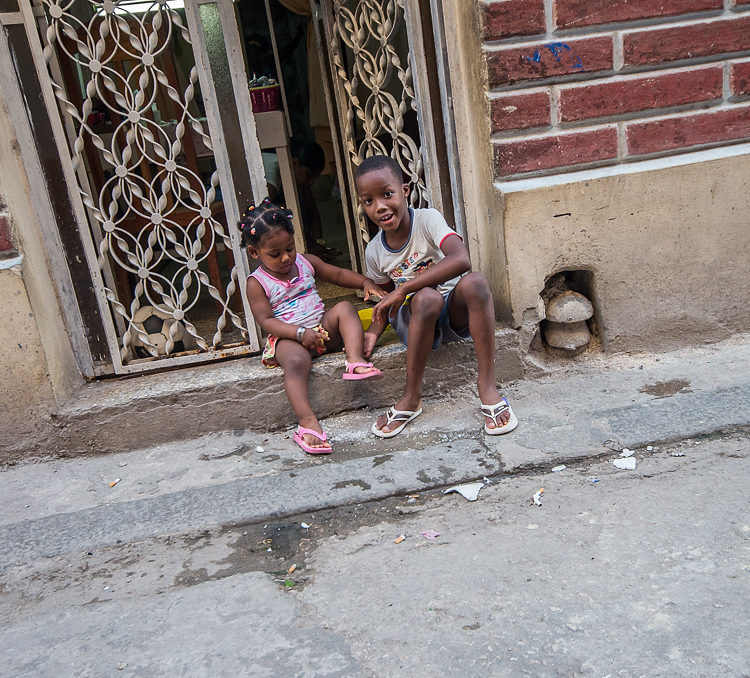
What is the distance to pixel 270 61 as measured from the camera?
7.04 meters

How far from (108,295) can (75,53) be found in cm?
112

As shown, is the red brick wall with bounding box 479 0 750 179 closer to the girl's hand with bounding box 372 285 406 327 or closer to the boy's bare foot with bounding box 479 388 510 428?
the girl's hand with bounding box 372 285 406 327

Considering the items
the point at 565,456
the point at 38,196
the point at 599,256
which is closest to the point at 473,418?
the point at 565,456

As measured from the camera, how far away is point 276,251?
306cm

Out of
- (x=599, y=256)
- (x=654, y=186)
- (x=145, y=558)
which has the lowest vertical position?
(x=145, y=558)

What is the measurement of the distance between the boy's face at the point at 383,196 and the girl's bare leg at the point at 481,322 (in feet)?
1.34

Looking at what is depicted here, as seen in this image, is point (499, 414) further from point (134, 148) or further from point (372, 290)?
point (134, 148)

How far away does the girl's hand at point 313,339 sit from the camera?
10.0 feet

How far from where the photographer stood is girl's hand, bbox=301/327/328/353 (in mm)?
3059

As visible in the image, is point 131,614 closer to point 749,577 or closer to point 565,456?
point 565,456

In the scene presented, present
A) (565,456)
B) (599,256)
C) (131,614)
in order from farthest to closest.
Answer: (599,256), (565,456), (131,614)

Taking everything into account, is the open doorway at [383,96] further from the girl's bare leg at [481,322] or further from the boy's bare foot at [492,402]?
the boy's bare foot at [492,402]

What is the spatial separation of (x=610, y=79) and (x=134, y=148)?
2.29m

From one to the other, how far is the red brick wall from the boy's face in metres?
0.47
